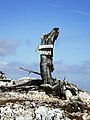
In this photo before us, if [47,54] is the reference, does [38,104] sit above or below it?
below

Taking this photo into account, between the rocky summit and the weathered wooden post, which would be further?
the weathered wooden post

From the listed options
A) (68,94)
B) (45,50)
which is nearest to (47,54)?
(45,50)

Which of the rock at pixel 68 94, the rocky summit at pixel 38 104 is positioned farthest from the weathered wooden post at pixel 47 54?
the rock at pixel 68 94

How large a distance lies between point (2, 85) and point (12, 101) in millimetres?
5500

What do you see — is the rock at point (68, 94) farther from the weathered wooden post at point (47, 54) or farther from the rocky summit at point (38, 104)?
the weathered wooden post at point (47, 54)

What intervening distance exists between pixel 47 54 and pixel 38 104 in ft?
17.9

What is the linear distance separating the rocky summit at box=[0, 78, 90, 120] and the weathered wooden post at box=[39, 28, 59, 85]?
4.52 feet

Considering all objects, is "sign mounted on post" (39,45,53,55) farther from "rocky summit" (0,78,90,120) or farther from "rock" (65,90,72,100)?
"rock" (65,90,72,100)

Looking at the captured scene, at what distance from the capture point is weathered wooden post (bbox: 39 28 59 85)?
2803 centimetres

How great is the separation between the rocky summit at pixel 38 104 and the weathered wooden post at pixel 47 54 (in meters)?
1.38

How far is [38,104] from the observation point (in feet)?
77.9

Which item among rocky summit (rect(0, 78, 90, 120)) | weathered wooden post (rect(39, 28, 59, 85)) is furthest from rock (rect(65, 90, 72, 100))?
weathered wooden post (rect(39, 28, 59, 85))

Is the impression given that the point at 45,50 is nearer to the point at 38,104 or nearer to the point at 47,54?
the point at 47,54

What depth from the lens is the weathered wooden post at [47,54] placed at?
28.0m
